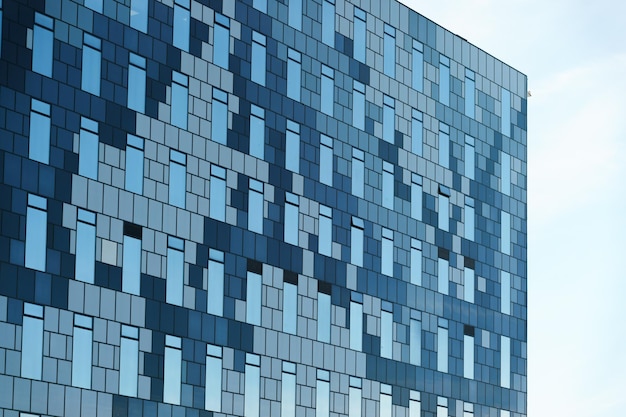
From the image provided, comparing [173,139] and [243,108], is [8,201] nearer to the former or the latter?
[173,139]

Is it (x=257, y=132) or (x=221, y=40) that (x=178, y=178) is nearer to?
(x=257, y=132)

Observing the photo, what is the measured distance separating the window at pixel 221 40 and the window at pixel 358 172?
9.52m

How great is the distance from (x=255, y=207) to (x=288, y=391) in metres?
7.94

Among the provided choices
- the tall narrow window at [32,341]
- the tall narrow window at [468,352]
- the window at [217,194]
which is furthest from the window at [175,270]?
the tall narrow window at [468,352]

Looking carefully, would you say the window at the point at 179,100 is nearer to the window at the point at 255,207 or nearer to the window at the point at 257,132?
the window at the point at 257,132

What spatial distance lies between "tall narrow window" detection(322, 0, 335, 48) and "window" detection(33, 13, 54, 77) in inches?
681

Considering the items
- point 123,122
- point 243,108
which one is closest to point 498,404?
point 243,108

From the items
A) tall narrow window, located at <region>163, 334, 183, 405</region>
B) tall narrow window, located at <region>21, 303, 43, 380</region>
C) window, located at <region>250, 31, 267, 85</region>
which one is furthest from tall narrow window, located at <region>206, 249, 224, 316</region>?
tall narrow window, located at <region>21, 303, 43, 380</region>

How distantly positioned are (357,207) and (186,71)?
12.5 m

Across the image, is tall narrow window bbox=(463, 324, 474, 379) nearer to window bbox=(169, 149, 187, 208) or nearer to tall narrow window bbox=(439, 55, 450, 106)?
tall narrow window bbox=(439, 55, 450, 106)

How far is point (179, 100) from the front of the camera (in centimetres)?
6006

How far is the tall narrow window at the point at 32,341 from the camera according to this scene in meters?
51.7

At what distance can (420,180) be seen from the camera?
242 feet

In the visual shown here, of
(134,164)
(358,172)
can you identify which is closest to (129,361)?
(134,164)
